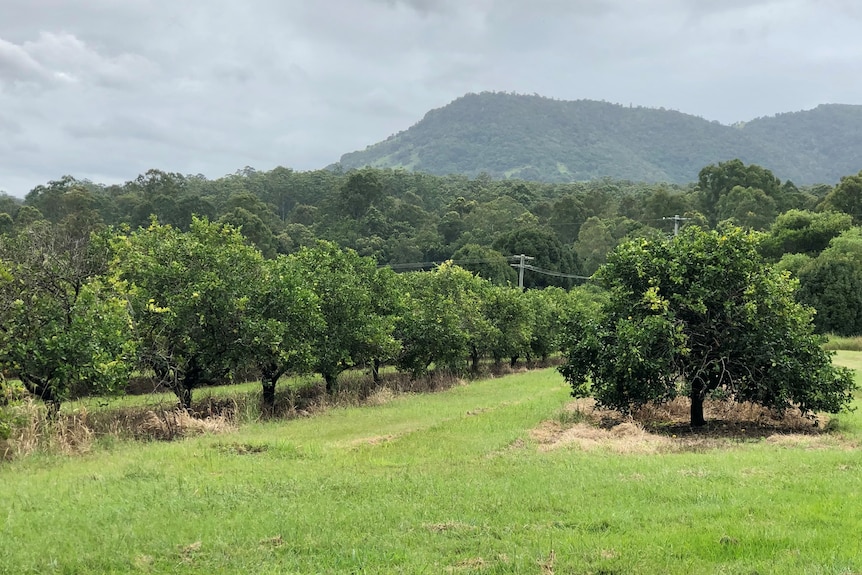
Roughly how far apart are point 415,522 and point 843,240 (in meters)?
54.0

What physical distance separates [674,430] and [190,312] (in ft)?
40.2

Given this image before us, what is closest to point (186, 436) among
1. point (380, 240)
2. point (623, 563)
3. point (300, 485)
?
point (300, 485)

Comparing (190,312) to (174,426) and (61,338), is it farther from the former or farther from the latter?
(61,338)

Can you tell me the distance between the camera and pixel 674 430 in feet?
47.1

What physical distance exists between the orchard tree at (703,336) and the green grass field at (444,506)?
1.30 meters

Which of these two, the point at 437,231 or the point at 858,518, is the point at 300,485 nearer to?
the point at 858,518

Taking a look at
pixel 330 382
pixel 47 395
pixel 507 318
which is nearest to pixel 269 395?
pixel 330 382

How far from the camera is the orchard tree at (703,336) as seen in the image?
13.5m

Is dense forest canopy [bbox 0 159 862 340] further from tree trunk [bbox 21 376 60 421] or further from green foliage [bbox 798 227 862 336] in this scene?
tree trunk [bbox 21 376 60 421]

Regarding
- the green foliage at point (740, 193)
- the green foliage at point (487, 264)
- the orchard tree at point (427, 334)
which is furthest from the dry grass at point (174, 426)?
the green foliage at point (740, 193)

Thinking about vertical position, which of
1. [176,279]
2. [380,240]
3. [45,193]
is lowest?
[176,279]

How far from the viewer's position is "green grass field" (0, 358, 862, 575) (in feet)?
19.9

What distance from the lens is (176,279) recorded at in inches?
699

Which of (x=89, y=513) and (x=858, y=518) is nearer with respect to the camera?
(x=858, y=518)
